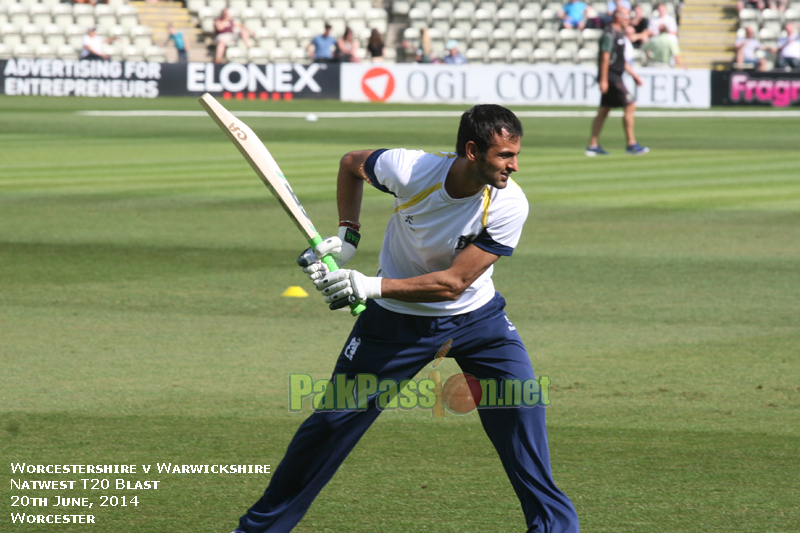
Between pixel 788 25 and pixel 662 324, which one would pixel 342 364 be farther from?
pixel 788 25

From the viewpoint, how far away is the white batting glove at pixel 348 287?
4.13 metres

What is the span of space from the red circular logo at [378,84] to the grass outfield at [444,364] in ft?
61.6

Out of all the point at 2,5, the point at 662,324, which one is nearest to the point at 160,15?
the point at 2,5

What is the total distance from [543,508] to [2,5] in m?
40.1

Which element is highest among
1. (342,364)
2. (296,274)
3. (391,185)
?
(391,185)

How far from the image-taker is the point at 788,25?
3531 centimetres

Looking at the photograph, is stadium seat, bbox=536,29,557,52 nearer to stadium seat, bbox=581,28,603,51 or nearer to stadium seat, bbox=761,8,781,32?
stadium seat, bbox=581,28,603,51

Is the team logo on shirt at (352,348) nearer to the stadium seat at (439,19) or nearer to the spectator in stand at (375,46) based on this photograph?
the spectator in stand at (375,46)

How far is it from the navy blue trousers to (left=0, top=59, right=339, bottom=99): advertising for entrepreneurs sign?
31568 mm

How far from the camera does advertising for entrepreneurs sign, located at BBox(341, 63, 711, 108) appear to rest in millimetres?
32969

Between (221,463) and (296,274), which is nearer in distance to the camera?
(221,463)

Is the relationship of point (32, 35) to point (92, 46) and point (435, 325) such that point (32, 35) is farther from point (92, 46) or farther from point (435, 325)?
point (435, 325)

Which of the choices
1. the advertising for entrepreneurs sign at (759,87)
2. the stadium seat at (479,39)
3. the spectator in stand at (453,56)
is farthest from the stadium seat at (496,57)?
the advertising for entrepreneurs sign at (759,87)

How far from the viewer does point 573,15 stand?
3894 cm
